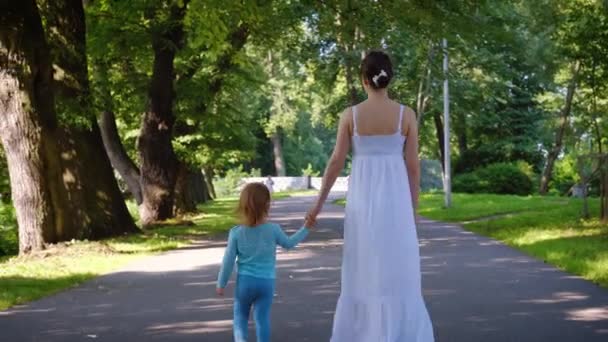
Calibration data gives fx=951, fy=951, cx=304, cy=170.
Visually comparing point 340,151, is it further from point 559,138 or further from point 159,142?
point 559,138

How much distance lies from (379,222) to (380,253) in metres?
0.20

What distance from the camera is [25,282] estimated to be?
11.9 metres

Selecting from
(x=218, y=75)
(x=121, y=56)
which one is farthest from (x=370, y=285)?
(x=218, y=75)

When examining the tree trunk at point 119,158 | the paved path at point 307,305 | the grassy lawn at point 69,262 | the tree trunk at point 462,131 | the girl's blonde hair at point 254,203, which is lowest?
the paved path at point 307,305

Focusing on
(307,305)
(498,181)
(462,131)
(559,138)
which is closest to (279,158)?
(462,131)

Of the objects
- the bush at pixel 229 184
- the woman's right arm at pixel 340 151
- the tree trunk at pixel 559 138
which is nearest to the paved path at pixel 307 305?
the woman's right arm at pixel 340 151

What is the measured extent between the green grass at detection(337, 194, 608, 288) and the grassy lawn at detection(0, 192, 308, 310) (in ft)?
15.4

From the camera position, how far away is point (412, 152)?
615 centimetres

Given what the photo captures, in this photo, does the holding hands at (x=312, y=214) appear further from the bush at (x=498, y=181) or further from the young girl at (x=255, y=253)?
the bush at (x=498, y=181)

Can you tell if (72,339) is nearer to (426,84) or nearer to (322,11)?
(322,11)

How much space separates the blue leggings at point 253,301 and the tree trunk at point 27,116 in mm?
10521

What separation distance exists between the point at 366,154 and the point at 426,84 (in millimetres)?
33230

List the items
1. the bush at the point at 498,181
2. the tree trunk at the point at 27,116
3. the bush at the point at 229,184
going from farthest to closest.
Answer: the bush at the point at 229,184
the bush at the point at 498,181
the tree trunk at the point at 27,116

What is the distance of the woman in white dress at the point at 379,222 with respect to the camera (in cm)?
600
